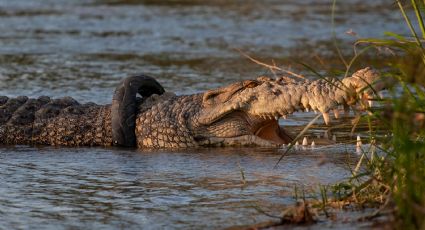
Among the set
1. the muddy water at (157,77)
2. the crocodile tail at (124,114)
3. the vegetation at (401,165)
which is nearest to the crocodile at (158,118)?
the crocodile tail at (124,114)

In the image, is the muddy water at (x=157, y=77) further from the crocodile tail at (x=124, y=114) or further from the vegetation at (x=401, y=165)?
the vegetation at (x=401, y=165)

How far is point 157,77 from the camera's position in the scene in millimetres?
11305

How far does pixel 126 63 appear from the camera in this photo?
12.4 metres

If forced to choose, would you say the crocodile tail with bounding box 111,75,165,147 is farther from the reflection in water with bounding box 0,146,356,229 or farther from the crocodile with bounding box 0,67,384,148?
the reflection in water with bounding box 0,146,356,229

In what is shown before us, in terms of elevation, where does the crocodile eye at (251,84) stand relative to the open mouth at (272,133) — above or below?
above

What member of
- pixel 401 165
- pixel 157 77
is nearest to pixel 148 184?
pixel 401 165

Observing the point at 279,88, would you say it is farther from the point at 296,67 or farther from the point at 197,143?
the point at 296,67

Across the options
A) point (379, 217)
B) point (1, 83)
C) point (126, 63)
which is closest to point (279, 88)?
point (379, 217)

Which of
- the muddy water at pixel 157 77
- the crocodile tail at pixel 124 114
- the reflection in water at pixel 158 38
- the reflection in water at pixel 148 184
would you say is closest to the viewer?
the reflection in water at pixel 148 184

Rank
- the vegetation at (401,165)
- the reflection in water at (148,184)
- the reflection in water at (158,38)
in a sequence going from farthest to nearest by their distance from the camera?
the reflection in water at (158,38), the reflection in water at (148,184), the vegetation at (401,165)

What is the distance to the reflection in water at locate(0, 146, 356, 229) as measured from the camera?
509cm

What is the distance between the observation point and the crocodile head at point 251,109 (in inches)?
270

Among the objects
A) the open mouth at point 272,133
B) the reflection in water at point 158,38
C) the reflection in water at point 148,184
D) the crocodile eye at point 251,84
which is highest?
the reflection in water at point 158,38

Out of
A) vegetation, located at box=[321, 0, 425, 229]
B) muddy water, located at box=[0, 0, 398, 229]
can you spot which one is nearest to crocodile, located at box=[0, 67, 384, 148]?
muddy water, located at box=[0, 0, 398, 229]
